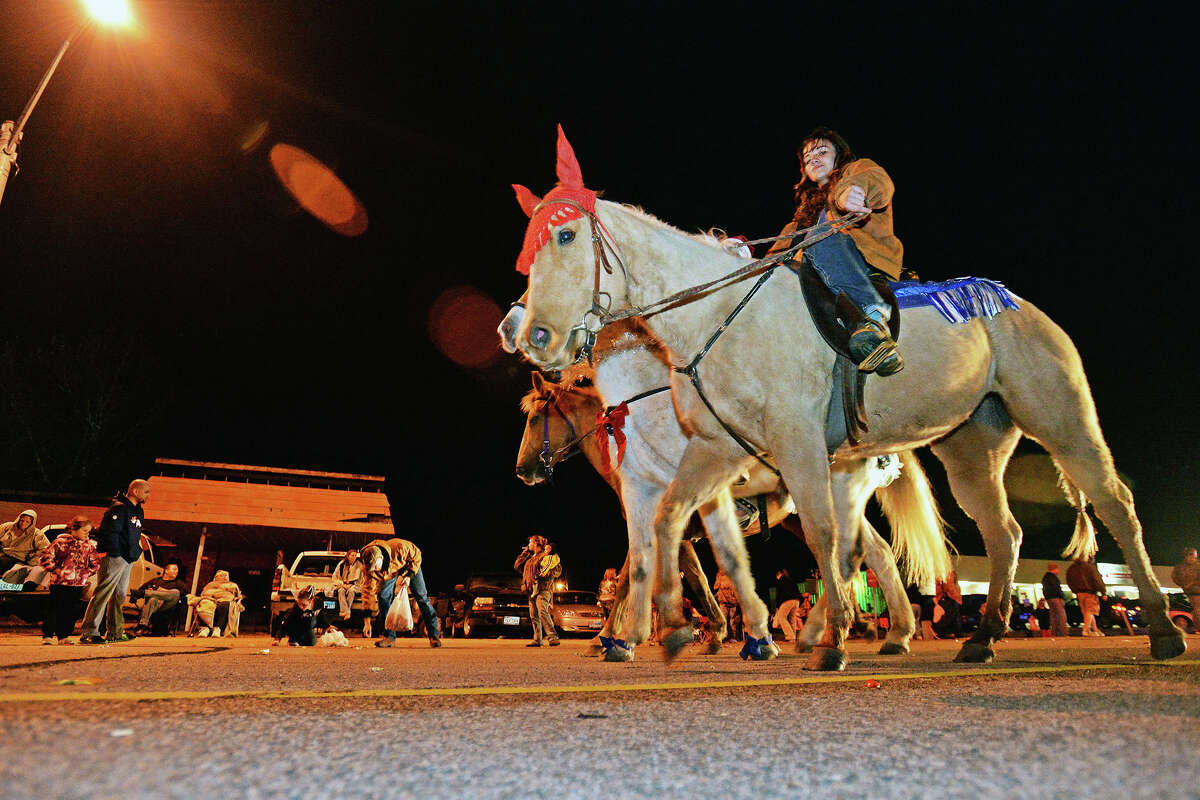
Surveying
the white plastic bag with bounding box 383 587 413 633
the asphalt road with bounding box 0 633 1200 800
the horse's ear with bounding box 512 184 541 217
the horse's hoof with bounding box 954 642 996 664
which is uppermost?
the horse's ear with bounding box 512 184 541 217

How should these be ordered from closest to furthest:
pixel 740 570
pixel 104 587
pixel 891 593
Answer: pixel 740 570
pixel 891 593
pixel 104 587

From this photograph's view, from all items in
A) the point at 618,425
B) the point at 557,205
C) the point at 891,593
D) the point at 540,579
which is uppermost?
the point at 557,205

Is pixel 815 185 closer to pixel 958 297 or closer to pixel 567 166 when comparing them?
pixel 958 297

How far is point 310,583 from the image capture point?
59.9ft

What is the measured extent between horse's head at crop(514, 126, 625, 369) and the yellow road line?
1.72 meters

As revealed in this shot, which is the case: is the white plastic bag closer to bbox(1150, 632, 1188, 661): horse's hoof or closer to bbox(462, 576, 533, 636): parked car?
bbox(462, 576, 533, 636): parked car

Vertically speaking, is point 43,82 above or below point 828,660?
above

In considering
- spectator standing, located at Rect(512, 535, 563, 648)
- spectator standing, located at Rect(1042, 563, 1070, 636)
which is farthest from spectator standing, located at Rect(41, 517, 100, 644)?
spectator standing, located at Rect(1042, 563, 1070, 636)

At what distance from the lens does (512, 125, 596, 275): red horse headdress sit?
4.16m

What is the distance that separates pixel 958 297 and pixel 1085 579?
1514cm

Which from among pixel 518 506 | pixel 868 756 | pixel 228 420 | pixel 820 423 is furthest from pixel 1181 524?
pixel 228 420

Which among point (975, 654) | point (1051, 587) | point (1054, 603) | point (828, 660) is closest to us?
point (828, 660)

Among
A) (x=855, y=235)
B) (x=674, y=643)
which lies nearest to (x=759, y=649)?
(x=674, y=643)

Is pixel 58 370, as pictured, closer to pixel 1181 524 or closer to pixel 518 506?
pixel 518 506
